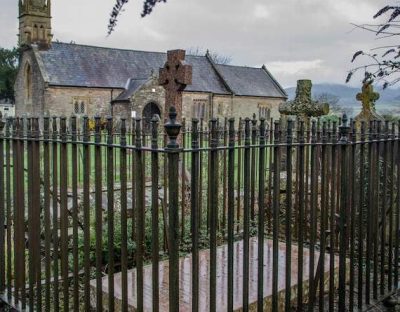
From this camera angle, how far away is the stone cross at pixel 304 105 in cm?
1020

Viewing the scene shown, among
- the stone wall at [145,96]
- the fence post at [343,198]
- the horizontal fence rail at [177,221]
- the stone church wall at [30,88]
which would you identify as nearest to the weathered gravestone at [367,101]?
the horizontal fence rail at [177,221]

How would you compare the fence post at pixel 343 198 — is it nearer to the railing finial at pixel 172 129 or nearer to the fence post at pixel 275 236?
the fence post at pixel 275 236

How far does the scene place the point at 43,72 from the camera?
3238 cm

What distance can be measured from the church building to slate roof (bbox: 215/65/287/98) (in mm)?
125

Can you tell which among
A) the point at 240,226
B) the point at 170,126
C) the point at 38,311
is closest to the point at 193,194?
the point at 170,126

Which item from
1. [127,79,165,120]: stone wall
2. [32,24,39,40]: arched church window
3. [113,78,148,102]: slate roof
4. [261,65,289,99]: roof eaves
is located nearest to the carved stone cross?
[127,79,165,120]: stone wall

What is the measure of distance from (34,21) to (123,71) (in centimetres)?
880

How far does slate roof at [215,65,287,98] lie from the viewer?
40.7m

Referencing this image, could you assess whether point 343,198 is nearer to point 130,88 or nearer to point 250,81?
point 130,88

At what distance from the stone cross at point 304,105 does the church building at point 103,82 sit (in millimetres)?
22172

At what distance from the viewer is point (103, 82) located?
113 ft

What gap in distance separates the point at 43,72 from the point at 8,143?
30.4 m

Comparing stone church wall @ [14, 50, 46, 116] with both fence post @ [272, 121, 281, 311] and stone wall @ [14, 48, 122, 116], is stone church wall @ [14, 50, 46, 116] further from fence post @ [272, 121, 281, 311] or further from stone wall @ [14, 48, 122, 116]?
fence post @ [272, 121, 281, 311]

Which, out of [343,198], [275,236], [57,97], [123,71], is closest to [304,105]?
[343,198]
